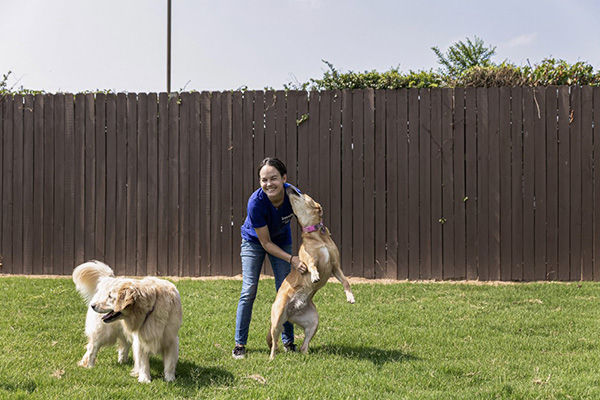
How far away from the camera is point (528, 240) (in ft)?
27.9

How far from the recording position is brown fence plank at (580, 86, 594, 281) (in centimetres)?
845

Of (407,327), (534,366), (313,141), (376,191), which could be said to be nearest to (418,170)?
(376,191)

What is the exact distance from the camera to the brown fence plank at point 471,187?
8562 millimetres

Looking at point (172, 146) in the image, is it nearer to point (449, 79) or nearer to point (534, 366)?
point (449, 79)

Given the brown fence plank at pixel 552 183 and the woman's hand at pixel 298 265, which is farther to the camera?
the brown fence plank at pixel 552 183

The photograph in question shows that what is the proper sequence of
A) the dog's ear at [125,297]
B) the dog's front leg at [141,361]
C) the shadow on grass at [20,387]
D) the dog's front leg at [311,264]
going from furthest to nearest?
the dog's front leg at [311,264] → the dog's front leg at [141,361] → the dog's ear at [125,297] → the shadow on grass at [20,387]

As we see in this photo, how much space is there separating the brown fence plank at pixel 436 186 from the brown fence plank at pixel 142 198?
14.5ft

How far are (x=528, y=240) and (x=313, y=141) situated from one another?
351 centimetres

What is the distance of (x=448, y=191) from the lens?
8.60 m

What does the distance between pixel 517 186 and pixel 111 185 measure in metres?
6.21

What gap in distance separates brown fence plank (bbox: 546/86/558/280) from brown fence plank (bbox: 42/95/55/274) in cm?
764

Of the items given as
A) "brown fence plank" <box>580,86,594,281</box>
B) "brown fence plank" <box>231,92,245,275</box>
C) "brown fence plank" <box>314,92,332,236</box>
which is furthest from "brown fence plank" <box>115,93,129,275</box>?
"brown fence plank" <box>580,86,594,281</box>

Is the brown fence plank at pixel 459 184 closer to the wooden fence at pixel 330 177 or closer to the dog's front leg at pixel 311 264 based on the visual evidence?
the wooden fence at pixel 330 177

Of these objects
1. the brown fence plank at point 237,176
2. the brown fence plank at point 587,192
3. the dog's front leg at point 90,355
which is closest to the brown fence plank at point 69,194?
the brown fence plank at point 237,176
